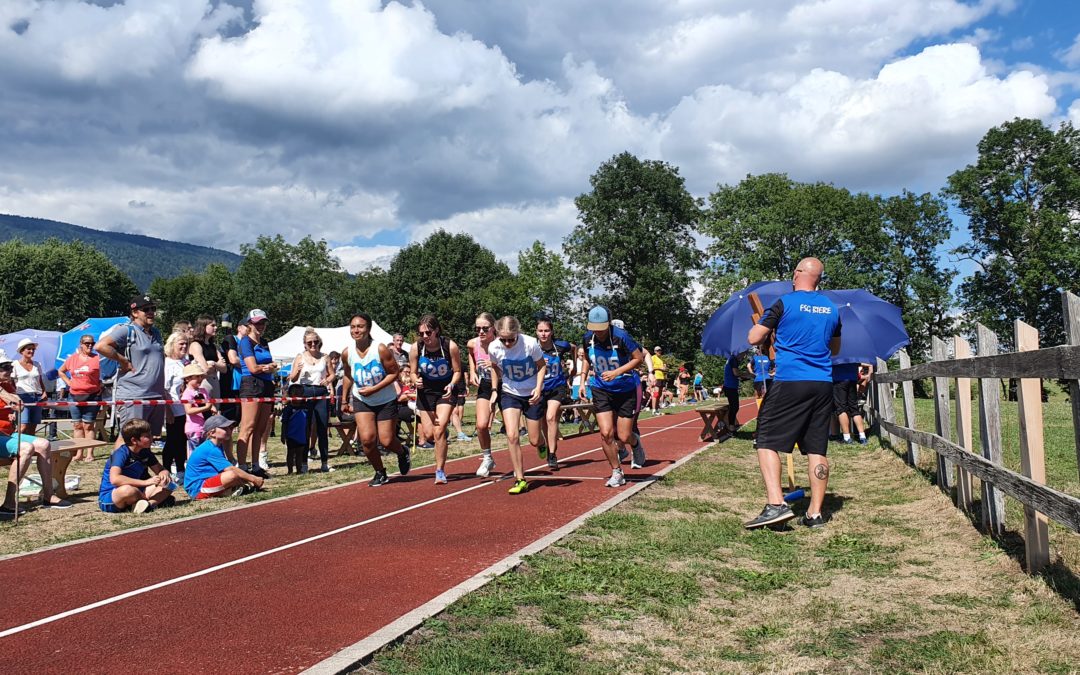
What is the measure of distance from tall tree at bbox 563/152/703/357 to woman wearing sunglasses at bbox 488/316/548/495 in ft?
153

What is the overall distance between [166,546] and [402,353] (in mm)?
9157

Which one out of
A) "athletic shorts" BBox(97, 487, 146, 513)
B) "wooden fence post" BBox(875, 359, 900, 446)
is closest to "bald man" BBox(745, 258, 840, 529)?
"athletic shorts" BBox(97, 487, 146, 513)

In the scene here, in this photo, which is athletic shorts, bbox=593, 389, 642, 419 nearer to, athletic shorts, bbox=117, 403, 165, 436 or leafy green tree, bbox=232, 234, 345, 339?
athletic shorts, bbox=117, 403, 165, 436

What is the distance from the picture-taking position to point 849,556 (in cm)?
604

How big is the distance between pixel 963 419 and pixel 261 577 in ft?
18.8

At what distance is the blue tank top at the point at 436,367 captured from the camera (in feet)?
34.3

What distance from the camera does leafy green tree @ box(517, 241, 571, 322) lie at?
207 ft

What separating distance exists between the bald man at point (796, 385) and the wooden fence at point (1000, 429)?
1085 mm

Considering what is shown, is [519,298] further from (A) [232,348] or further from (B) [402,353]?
(A) [232,348]

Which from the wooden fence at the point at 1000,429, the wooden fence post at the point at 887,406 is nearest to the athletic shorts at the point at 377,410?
the wooden fence at the point at 1000,429

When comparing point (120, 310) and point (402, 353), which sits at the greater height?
point (120, 310)

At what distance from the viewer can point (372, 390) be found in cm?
992

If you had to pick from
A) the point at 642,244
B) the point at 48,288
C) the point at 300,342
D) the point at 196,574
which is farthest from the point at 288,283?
the point at 196,574

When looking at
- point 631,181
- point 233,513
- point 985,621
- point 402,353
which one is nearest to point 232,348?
point 233,513
